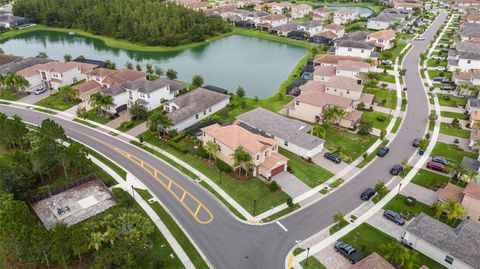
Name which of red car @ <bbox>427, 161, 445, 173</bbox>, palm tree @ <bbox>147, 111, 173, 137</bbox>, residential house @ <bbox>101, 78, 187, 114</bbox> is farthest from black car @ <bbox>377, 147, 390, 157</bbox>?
residential house @ <bbox>101, 78, 187, 114</bbox>

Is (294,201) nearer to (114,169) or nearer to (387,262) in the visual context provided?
(387,262)

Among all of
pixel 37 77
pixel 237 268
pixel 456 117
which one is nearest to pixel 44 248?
pixel 237 268

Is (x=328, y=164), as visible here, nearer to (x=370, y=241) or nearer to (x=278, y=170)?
(x=278, y=170)

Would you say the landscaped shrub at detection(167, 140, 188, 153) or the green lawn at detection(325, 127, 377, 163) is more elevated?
the green lawn at detection(325, 127, 377, 163)

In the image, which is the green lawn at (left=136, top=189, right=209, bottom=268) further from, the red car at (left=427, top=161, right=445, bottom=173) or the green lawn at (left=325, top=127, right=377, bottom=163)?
the red car at (left=427, top=161, right=445, bottom=173)

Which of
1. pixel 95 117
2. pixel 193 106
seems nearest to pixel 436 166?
pixel 193 106

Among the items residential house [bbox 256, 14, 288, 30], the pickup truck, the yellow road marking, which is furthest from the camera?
residential house [bbox 256, 14, 288, 30]
